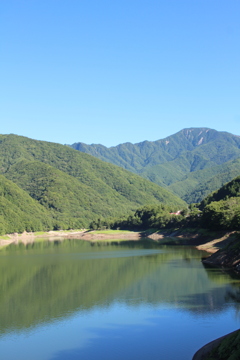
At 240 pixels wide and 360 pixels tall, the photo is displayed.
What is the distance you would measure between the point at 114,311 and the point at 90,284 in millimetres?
13171

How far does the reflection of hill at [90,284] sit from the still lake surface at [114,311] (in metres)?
0.10

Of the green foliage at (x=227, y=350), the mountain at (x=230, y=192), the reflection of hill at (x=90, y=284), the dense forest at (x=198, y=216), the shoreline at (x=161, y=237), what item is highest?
the mountain at (x=230, y=192)

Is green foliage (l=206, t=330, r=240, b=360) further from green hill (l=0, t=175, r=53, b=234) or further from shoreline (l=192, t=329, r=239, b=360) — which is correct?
green hill (l=0, t=175, r=53, b=234)

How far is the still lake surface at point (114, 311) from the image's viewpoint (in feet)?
91.6

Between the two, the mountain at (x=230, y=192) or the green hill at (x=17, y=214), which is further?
the green hill at (x=17, y=214)

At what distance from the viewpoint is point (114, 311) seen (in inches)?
1475

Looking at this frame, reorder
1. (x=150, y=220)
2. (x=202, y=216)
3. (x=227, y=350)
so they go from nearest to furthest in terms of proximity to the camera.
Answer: (x=227, y=350)
(x=202, y=216)
(x=150, y=220)

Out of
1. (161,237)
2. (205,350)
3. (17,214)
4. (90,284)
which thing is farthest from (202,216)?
(17,214)

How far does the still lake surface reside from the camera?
1099 inches

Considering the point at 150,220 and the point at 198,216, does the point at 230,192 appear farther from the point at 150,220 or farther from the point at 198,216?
the point at 150,220

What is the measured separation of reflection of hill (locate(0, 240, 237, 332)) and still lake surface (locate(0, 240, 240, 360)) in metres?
0.10

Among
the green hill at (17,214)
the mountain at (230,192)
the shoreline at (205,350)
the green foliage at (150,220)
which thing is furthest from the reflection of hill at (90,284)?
the green hill at (17,214)

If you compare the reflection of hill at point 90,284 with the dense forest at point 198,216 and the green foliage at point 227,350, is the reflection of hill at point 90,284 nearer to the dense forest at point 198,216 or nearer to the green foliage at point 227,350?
the green foliage at point 227,350

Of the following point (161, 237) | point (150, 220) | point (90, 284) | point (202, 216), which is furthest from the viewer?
point (150, 220)
